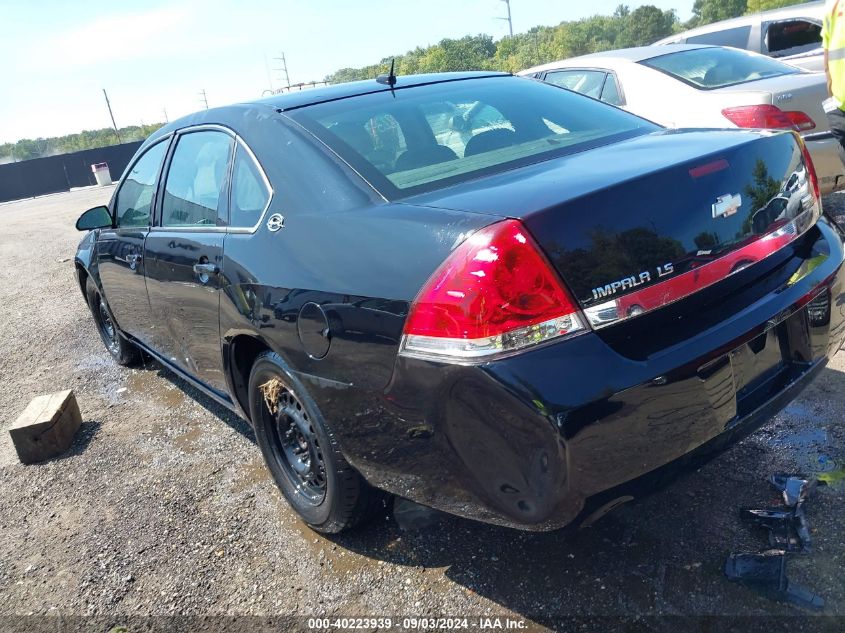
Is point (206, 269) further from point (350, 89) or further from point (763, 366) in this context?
point (763, 366)

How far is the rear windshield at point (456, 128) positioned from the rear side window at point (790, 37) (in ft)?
24.1

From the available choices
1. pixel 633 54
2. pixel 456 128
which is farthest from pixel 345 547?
pixel 633 54

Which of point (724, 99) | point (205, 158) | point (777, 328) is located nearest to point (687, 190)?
point (777, 328)

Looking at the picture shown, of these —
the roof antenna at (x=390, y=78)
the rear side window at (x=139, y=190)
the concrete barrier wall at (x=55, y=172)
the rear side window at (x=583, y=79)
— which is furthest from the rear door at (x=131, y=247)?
the concrete barrier wall at (x=55, y=172)

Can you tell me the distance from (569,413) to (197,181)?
2.26 meters

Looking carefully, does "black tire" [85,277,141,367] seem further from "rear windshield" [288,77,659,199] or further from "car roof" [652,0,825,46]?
"car roof" [652,0,825,46]

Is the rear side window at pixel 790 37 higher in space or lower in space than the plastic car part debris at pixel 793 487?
higher

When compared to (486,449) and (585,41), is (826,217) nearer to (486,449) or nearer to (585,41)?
(486,449)

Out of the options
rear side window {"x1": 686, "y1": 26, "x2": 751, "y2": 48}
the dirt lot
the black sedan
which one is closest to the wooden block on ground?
the dirt lot

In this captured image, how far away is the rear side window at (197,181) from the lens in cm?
300

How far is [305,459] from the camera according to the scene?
2.86 metres

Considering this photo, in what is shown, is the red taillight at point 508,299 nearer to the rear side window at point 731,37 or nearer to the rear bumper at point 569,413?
the rear bumper at point 569,413

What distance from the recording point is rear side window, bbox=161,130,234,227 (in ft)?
9.86

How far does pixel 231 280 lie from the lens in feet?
8.88
